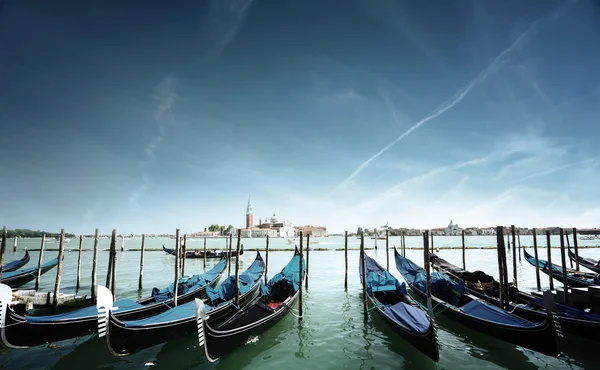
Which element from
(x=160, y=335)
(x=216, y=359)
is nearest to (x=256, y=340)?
(x=216, y=359)

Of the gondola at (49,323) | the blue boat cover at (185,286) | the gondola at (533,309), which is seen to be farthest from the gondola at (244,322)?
the gondola at (533,309)

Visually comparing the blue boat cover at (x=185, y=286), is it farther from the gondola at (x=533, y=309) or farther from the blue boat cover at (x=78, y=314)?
the gondola at (x=533, y=309)

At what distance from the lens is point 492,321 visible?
6113 mm

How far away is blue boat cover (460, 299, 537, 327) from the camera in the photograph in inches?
228

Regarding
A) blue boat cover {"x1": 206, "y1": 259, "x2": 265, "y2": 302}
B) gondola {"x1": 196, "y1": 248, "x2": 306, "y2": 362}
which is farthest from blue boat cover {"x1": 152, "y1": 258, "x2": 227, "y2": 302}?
gondola {"x1": 196, "y1": 248, "x2": 306, "y2": 362}

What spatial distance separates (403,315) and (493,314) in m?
1.89

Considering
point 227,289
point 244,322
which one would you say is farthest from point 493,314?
point 227,289

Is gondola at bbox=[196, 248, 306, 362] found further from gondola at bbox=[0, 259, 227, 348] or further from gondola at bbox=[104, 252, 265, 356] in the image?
gondola at bbox=[0, 259, 227, 348]

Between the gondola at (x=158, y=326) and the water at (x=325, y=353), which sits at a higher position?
the gondola at (x=158, y=326)

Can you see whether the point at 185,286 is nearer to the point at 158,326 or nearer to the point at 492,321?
the point at 158,326

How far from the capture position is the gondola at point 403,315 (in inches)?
205

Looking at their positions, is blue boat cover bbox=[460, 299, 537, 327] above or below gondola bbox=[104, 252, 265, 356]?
above

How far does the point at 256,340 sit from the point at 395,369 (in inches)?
114

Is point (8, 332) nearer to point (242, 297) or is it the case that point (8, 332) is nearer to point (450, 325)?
point (242, 297)
